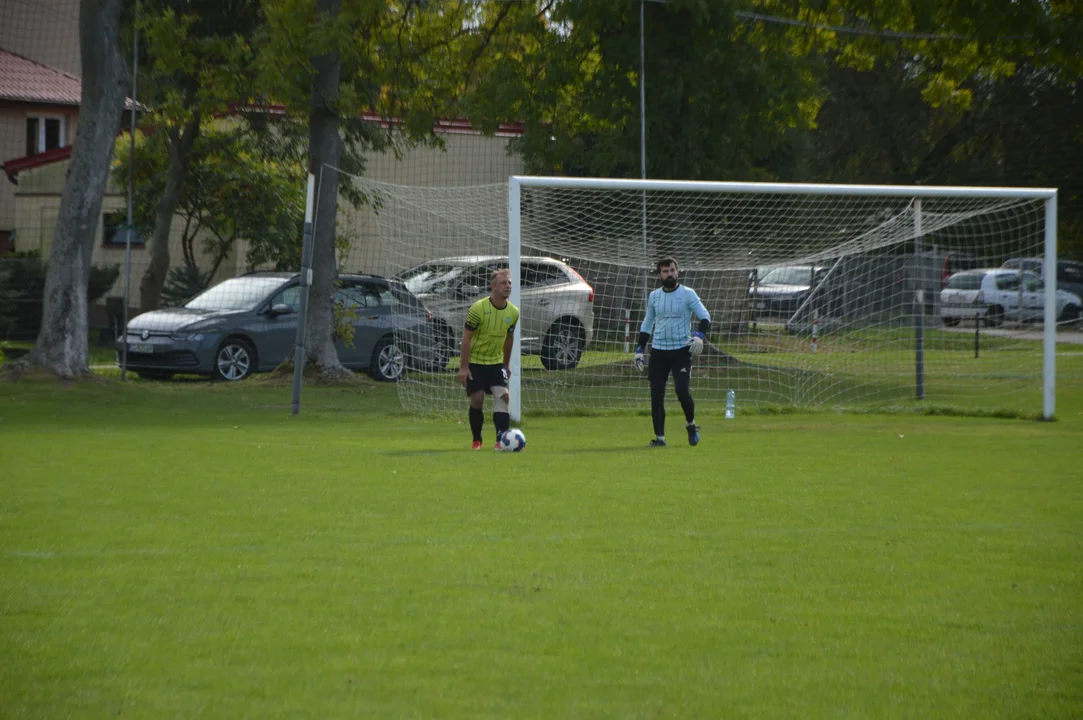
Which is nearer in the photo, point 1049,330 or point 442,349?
point 1049,330

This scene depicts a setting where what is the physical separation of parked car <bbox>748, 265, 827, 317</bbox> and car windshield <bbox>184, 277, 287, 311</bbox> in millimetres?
7750

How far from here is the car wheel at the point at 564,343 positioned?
62.3 feet

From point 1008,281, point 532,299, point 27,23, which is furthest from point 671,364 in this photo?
point 27,23

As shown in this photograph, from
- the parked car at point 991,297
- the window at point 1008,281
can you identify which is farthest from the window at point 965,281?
the window at point 1008,281

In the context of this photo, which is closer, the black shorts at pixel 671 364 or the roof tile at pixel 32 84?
the black shorts at pixel 671 364

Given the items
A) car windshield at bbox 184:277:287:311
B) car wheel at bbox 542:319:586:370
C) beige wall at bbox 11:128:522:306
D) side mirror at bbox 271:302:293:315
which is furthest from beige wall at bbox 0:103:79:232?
car wheel at bbox 542:319:586:370

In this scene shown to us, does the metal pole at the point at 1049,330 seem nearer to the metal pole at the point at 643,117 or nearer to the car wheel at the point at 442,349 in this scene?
the metal pole at the point at 643,117

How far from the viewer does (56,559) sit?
22.2 feet

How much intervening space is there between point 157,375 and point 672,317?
1064cm

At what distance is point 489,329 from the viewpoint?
40.9 feet

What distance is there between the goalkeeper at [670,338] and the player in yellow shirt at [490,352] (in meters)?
1.43

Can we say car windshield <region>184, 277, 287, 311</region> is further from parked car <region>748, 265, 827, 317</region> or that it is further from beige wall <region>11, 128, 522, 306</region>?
parked car <region>748, 265, 827, 317</region>

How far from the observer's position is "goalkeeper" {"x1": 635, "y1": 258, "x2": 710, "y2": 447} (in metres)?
13.0

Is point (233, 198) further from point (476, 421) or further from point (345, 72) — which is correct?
point (476, 421)
